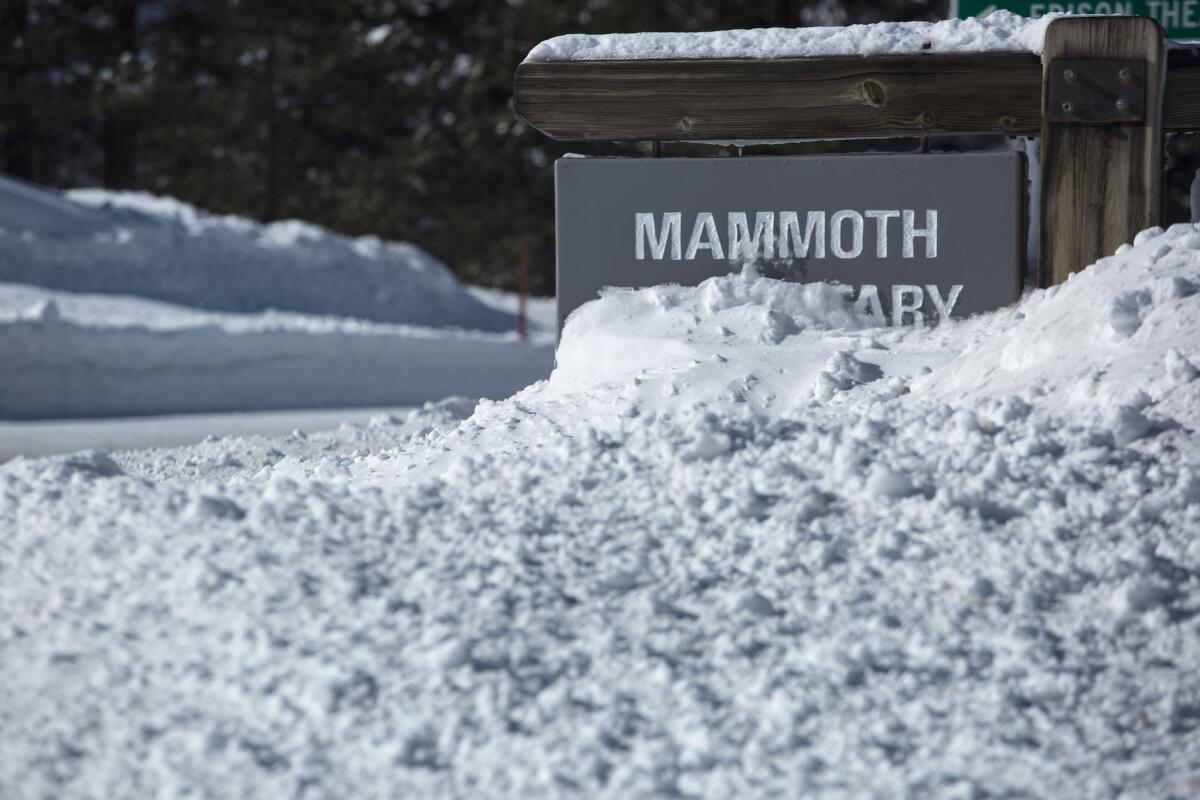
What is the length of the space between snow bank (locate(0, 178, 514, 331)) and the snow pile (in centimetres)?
1027

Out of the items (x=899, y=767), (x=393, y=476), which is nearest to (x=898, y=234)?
(x=393, y=476)

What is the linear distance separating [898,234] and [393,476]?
6.56ft

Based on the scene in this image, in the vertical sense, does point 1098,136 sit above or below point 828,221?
above

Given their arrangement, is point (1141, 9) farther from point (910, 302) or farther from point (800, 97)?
point (910, 302)

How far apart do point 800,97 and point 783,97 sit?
63 millimetres

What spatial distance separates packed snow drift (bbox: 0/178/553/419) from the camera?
456 inches

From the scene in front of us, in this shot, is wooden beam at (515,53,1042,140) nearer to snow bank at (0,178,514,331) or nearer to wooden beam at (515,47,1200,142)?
wooden beam at (515,47,1200,142)

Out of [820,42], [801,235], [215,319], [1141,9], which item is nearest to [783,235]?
[801,235]

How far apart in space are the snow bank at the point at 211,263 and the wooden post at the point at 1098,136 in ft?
37.1

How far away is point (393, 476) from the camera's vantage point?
168 inches

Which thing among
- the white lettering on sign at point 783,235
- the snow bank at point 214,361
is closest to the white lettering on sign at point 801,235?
the white lettering on sign at point 783,235

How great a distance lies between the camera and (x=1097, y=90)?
4.80 metres

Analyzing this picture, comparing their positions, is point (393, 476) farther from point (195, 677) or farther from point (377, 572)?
point (195, 677)

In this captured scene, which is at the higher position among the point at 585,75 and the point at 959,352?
the point at 585,75
